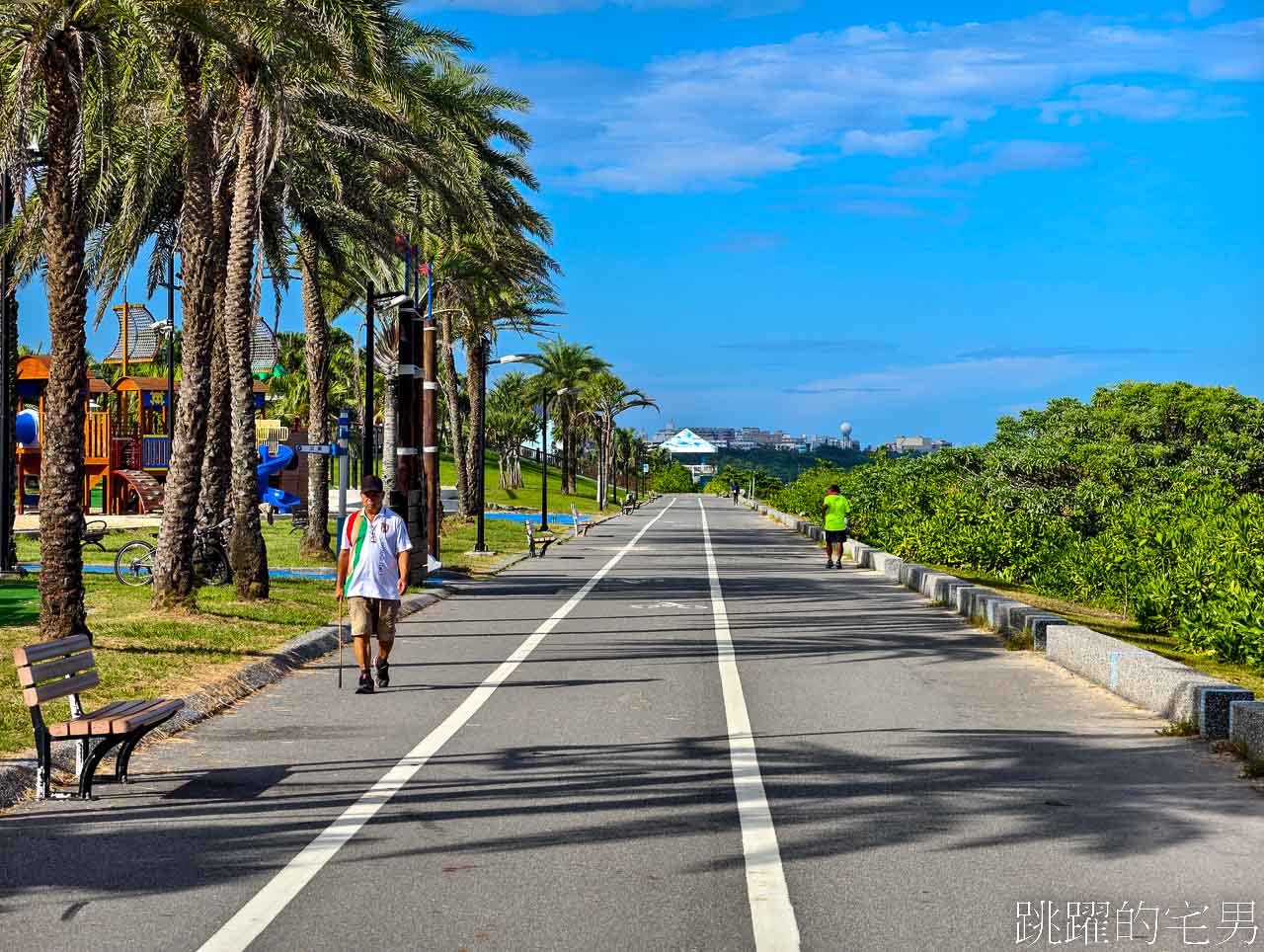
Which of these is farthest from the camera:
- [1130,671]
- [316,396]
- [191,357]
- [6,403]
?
[316,396]

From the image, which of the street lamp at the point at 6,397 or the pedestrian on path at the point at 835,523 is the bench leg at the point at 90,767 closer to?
the street lamp at the point at 6,397

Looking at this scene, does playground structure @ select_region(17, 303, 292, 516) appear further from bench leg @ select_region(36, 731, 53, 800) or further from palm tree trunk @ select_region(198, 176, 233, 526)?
A: bench leg @ select_region(36, 731, 53, 800)

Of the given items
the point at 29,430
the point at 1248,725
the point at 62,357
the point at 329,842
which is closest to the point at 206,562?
the point at 62,357

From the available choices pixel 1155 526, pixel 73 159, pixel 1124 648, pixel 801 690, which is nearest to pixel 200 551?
pixel 73 159

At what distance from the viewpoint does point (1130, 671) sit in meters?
11.7

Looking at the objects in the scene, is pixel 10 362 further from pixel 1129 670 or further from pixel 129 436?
pixel 129 436

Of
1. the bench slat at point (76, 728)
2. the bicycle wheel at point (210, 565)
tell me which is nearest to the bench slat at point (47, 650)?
the bench slat at point (76, 728)

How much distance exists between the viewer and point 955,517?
104 feet

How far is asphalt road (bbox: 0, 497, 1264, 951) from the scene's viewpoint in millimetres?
5488

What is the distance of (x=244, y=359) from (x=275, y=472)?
32779 mm

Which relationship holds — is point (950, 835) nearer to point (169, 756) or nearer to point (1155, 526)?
point (169, 756)

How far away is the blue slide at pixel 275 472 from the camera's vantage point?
4859 centimetres

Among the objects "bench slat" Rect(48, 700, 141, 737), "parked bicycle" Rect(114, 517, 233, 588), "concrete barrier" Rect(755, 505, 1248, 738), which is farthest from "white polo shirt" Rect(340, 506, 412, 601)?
"parked bicycle" Rect(114, 517, 233, 588)

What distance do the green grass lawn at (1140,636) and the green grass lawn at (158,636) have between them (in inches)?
339
